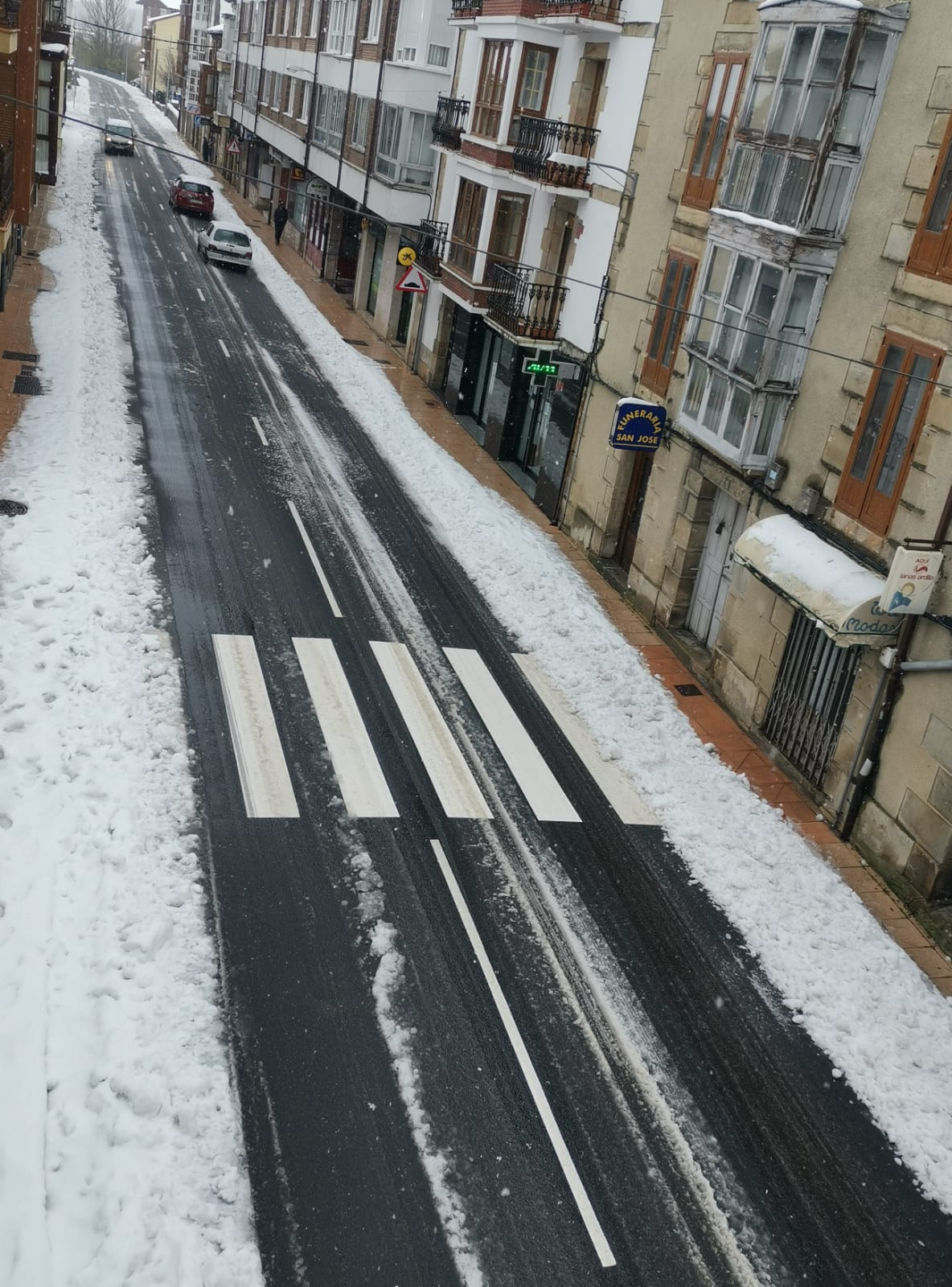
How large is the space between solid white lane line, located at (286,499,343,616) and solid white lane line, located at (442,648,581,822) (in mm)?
1832

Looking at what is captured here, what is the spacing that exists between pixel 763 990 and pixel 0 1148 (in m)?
6.20

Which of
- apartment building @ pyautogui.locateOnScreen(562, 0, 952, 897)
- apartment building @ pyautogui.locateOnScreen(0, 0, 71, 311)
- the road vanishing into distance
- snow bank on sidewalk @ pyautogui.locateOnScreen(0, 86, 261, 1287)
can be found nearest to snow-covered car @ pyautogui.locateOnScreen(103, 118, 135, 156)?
apartment building @ pyautogui.locateOnScreen(0, 0, 71, 311)

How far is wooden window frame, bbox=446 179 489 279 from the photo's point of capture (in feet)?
78.4

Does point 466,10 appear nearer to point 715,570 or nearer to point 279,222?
point 715,570

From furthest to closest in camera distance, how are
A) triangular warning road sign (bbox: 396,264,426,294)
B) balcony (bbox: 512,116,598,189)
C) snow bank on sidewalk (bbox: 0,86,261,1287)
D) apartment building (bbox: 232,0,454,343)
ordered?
apartment building (bbox: 232,0,454,343) → triangular warning road sign (bbox: 396,264,426,294) → balcony (bbox: 512,116,598,189) → snow bank on sidewalk (bbox: 0,86,261,1287)

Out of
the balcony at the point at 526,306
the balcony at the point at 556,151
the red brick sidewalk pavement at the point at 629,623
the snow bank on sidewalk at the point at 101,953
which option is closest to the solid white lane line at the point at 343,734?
the snow bank on sidewalk at the point at 101,953

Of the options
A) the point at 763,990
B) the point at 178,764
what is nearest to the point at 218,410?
the point at 178,764

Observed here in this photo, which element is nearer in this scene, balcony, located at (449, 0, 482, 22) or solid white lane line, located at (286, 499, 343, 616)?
solid white lane line, located at (286, 499, 343, 616)

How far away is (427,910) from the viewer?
948 cm

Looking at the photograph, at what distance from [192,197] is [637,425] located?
35066mm

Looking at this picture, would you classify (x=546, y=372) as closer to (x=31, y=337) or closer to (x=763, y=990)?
(x=31, y=337)

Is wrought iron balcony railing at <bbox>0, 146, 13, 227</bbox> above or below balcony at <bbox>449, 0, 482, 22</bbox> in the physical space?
below

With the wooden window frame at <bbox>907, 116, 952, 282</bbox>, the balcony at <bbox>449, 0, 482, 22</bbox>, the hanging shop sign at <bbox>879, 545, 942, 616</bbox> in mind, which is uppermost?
the balcony at <bbox>449, 0, 482, 22</bbox>

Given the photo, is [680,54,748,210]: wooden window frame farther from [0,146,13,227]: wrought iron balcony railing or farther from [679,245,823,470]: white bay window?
[0,146,13,227]: wrought iron balcony railing
